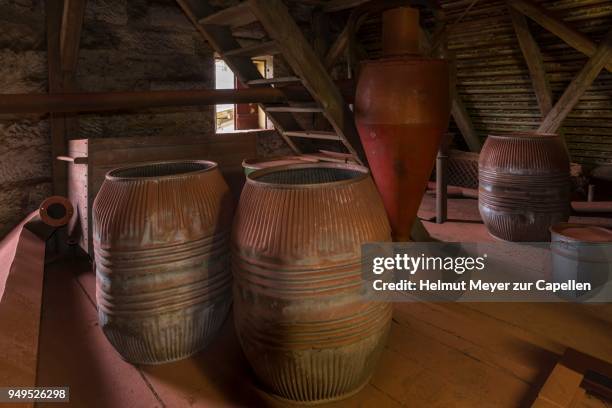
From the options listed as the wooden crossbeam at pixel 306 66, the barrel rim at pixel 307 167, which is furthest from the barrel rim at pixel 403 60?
the wooden crossbeam at pixel 306 66

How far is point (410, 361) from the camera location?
6.64 feet

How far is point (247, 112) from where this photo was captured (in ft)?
33.9

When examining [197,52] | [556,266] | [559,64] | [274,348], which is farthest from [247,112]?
[274,348]

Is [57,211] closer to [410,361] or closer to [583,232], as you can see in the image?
[410,361]

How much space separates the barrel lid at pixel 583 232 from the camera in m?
2.57

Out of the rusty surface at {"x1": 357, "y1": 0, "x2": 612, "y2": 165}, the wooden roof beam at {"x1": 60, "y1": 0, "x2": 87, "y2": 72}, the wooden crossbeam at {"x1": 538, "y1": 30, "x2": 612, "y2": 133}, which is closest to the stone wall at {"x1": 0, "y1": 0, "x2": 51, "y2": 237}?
the wooden roof beam at {"x1": 60, "y1": 0, "x2": 87, "y2": 72}

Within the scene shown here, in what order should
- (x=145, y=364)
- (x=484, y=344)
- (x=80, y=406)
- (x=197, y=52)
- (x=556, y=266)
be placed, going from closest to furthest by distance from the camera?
(x=80, y=406) → (x=145, y=364) → (x=484, y=344) → (x=556, y=266) → (x=197, y=52)

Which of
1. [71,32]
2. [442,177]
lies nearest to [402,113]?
[442,177]

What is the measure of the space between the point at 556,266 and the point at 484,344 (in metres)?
0.93

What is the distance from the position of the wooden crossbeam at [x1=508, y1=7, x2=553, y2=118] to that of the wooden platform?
2.87 m

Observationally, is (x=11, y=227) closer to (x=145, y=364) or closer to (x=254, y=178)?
(x=145, y=364)

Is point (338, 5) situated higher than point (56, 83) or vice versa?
point (338, 5)

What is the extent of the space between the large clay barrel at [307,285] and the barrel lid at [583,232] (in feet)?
5.20

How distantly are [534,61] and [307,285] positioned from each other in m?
4.11
